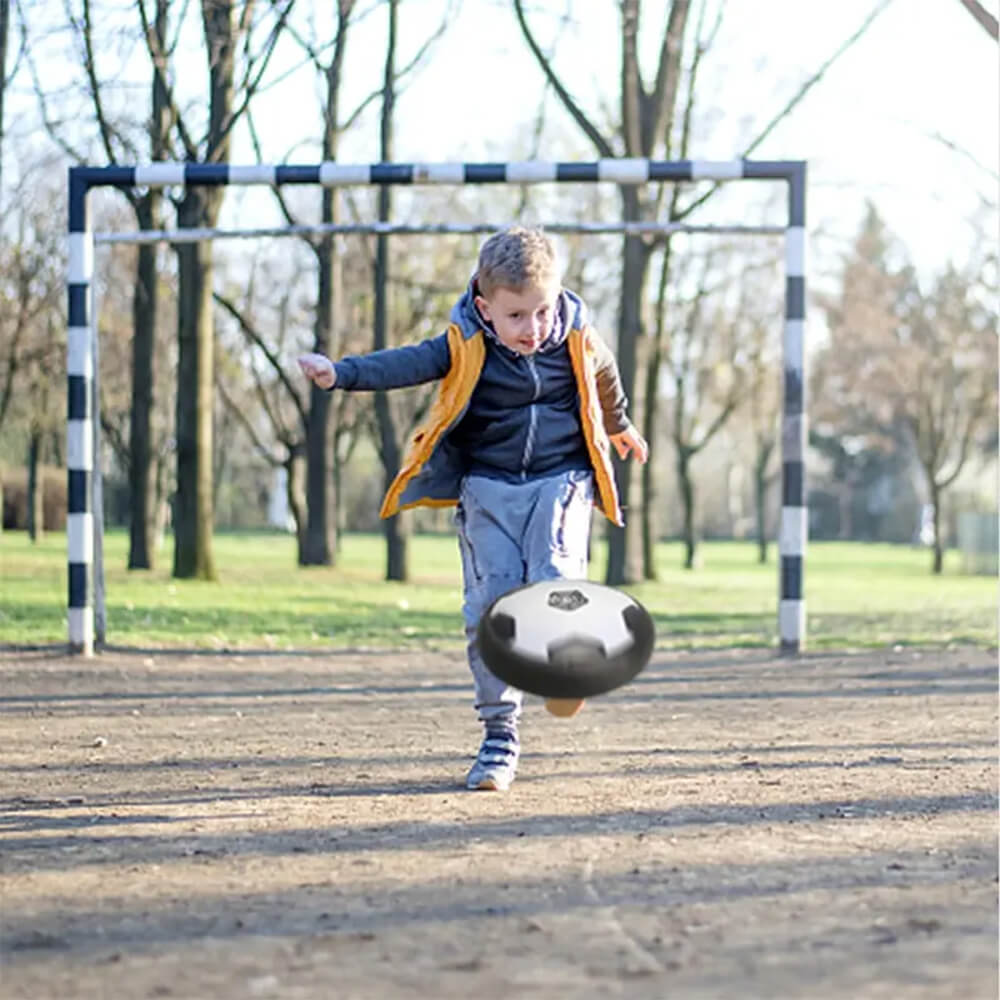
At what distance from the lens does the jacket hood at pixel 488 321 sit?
16.6 ft

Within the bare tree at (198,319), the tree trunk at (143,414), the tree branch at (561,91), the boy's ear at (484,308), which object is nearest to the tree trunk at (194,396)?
the bare tree at (198,319)

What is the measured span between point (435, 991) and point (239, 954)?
18.2 inches

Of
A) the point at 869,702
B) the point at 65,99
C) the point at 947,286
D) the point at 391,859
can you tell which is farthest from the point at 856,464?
the point at 391,859

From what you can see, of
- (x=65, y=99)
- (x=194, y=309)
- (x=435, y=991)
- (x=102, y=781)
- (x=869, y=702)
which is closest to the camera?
(x=435, y=991)

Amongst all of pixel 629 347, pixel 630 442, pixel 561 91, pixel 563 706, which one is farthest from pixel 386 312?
pixel 563 706

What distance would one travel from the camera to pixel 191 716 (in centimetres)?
740

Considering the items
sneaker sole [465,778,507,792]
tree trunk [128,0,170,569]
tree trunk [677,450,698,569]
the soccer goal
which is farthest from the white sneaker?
tree trunk [677,450,698,569]

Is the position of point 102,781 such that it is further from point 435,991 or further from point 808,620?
point 808,620

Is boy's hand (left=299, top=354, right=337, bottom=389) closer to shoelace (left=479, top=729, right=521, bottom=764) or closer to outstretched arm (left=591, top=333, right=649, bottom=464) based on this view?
outstretched arm (left=591, top=333, right=649, bottom=464)

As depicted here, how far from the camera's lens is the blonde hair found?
4754 millimetres

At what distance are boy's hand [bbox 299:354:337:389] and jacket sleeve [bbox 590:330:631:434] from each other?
0.84 m

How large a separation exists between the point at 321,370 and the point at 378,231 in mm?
5834

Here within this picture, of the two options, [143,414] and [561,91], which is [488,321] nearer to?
[561,91]

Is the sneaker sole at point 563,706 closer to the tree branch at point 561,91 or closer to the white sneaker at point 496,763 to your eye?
the white sneaker at point 496,763
